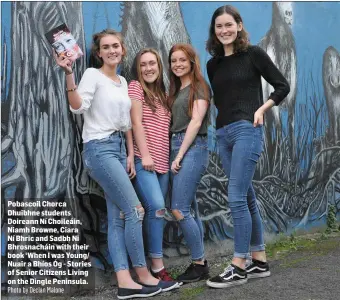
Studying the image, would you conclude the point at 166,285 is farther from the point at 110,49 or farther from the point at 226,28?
the point at 226,28

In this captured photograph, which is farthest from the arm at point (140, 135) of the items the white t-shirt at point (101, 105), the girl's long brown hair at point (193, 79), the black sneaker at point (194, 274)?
the black sneaker at point (194, 274)

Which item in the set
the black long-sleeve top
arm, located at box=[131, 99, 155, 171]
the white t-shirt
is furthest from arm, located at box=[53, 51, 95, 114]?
the black long-sleeve top

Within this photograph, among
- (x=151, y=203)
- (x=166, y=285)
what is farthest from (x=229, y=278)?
(x=151, y=203)

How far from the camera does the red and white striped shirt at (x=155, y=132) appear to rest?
13.7ft

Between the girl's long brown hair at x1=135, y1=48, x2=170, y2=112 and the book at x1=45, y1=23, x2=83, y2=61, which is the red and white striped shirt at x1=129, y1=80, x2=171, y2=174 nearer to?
the girl's long brown hair at x1=135, y1=48, x2=170, y2=112

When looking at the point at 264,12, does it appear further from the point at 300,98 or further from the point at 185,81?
the point at 185,81

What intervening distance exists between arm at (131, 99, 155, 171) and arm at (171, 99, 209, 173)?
195 millimetres

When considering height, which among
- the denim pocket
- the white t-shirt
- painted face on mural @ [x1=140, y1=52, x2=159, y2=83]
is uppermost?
painted face on mural @ [x1=140, y1=52, x2=159, y2=83]

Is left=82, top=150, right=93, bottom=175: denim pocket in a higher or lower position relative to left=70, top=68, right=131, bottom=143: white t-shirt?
lower

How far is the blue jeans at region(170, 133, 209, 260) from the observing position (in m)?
4.16

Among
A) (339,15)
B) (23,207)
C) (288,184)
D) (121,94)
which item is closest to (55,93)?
(121,94)

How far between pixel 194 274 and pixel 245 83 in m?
1.54

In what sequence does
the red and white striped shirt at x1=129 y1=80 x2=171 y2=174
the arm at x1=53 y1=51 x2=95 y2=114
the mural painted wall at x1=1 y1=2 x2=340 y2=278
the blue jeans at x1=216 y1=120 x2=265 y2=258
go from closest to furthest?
the arm at x1=53 y1=51 x2=95 y2=114 < the blue jeans at x1=216 y1=120 x2=265 y2=258 < the mural painted wall at x1=1 y1=2 x2=340 y2=278 < the red and white striped shirt at x1=129 y1=80 x2=171 y2=174

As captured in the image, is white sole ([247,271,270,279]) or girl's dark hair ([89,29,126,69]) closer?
girl's dark hair ([89,29,126,69])
